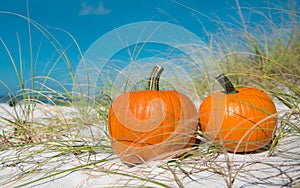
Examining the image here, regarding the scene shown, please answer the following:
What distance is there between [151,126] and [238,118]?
547 mm

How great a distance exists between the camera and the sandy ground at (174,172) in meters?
1.22

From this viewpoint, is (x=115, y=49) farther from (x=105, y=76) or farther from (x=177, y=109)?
(x=177, y=109)

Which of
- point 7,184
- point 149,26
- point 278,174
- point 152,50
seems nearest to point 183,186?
point 278,174

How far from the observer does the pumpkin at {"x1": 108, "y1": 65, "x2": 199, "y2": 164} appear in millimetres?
1532

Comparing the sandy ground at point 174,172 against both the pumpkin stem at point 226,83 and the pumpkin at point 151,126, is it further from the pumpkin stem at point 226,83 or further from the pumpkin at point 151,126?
the pumpkin stem at point 226,83

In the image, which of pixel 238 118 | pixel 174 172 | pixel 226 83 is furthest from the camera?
pixel 226 83

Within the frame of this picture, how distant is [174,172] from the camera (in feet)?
4.50

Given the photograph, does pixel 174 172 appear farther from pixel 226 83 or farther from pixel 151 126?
pixel 226 83

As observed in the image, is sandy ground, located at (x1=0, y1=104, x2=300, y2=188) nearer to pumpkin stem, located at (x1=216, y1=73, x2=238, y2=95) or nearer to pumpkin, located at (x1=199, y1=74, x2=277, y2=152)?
A: pumpkin, located at (x1=199, y1=74, x2=277, y2=152)

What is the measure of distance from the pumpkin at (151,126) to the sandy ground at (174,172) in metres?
0.08

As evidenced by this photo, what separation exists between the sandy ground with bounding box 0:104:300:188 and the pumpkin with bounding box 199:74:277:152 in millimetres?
93

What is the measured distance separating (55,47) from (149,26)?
0.77 meters

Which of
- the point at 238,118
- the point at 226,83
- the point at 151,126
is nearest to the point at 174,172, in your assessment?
the point at 151,126

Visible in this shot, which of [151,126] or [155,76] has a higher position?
[155,76]
